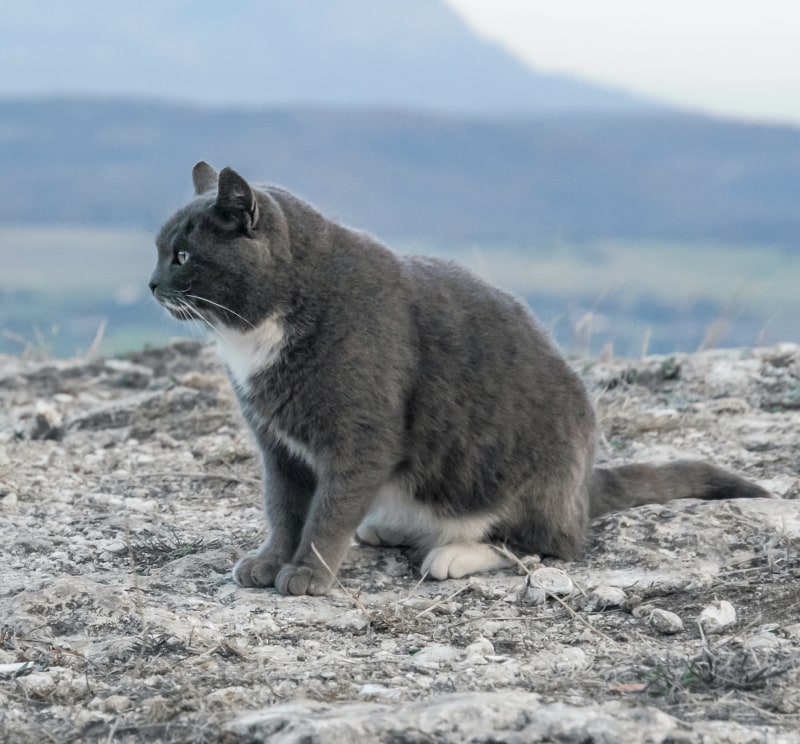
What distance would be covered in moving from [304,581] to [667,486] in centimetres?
142

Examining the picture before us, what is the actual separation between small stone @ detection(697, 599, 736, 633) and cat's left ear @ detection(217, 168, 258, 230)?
177cm

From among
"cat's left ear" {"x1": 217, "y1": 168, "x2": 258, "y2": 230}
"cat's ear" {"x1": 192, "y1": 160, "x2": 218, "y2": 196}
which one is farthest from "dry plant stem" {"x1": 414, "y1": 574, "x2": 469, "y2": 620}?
"cat's ear" {"x1": 192, "y1": 160, "x2": 218, "y2": 196}

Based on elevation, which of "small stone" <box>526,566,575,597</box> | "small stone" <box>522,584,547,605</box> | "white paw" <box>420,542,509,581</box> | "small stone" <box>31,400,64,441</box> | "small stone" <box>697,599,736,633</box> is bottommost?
"small stone" <box>31,400,64,441</box>

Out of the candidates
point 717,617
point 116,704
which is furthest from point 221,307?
point 717,617

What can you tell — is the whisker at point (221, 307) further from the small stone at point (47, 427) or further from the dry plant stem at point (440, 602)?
the small stone at point (47, 427)

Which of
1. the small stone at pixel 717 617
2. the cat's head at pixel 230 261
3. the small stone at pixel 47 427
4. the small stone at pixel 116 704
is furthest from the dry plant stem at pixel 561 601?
the small stone at pixel 47 427

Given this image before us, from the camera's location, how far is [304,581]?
3.57 metres

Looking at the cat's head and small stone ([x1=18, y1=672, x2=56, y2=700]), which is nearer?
small stone ([x1=18, y1=672, x2=56, y2=700])

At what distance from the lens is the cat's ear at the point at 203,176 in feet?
13.4

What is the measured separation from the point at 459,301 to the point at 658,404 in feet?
7.28

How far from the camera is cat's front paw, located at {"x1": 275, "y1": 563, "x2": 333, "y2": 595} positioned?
3.56m

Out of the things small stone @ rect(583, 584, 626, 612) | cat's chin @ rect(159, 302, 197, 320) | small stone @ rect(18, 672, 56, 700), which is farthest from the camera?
cat's chin @ rect(159, 302, 197, 320)

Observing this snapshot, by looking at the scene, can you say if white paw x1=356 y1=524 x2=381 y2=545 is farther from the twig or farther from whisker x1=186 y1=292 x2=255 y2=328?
whisker x1=186 y1=292 x2=255 y2=328

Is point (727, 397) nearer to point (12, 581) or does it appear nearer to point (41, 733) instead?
point (12, 581)
